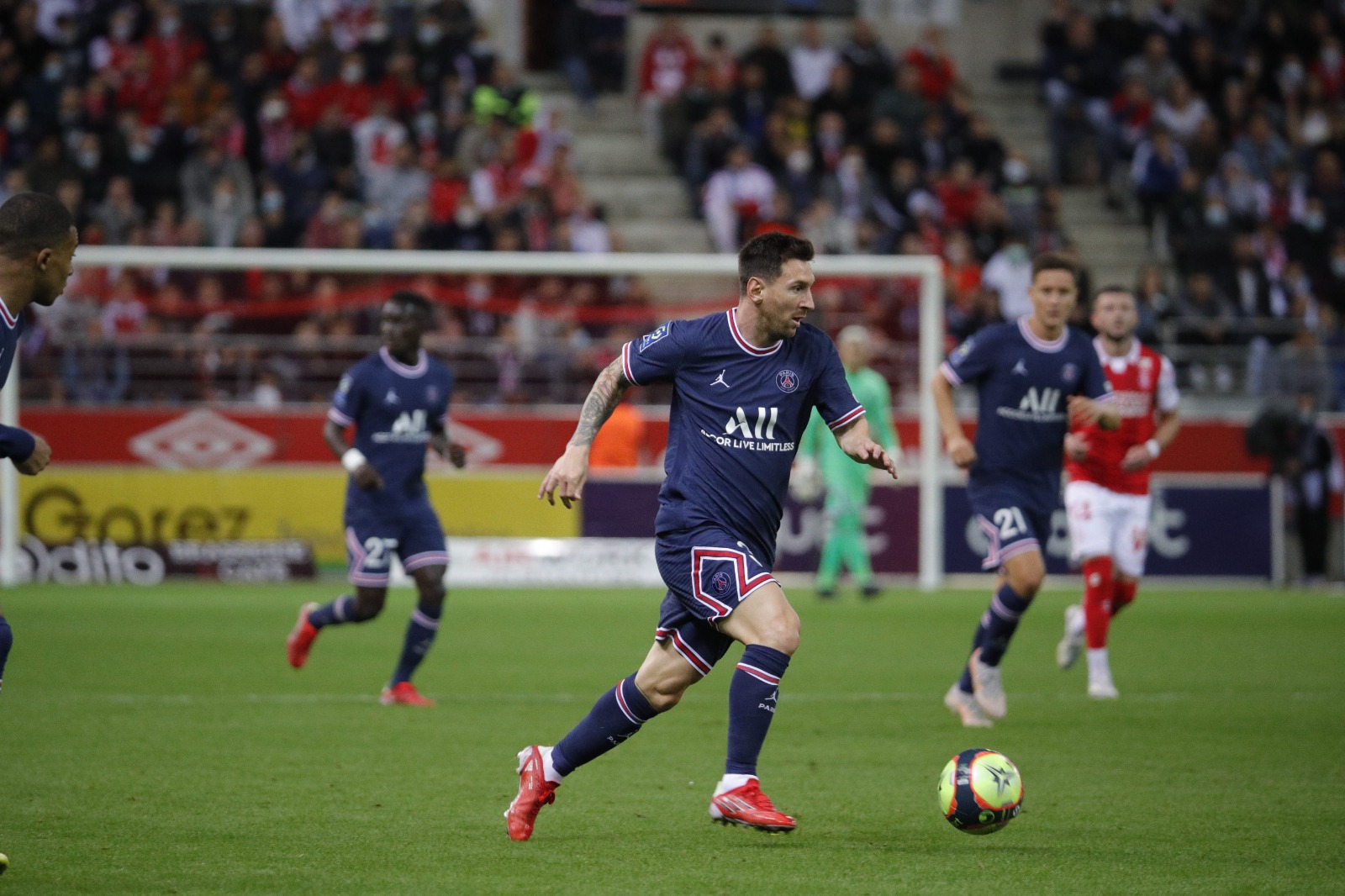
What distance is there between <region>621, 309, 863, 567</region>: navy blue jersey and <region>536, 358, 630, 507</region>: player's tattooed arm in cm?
8

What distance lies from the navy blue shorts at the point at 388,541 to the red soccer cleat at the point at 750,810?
4652 millimetres

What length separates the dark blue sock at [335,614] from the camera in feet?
35.4

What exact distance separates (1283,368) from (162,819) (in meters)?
18.7

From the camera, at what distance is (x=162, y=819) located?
6695 mm

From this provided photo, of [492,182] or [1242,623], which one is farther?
[492,182]

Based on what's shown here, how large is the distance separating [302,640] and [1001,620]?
4.44 m

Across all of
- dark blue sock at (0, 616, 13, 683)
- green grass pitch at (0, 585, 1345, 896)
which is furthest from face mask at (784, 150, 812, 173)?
dark blue sock at (0, 616, 13, 683)

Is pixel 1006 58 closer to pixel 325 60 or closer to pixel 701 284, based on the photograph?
pixel 701 284

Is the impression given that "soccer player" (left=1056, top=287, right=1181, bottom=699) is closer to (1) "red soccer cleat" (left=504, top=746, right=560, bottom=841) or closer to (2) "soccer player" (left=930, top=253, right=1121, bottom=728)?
(2) "soccer player" (left=930, top=253, right=1121, bottom=728)

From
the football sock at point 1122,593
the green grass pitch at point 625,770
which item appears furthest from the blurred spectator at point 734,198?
the football sock at point 1122,593

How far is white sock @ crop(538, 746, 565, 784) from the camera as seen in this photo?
A: 641 cm

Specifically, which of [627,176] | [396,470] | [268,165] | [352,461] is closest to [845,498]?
[396,470]

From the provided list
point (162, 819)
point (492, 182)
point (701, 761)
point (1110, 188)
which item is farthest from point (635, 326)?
point (162, 819)

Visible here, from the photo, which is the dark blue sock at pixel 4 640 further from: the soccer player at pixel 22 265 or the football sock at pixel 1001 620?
the football sock at pixel 1001 620
